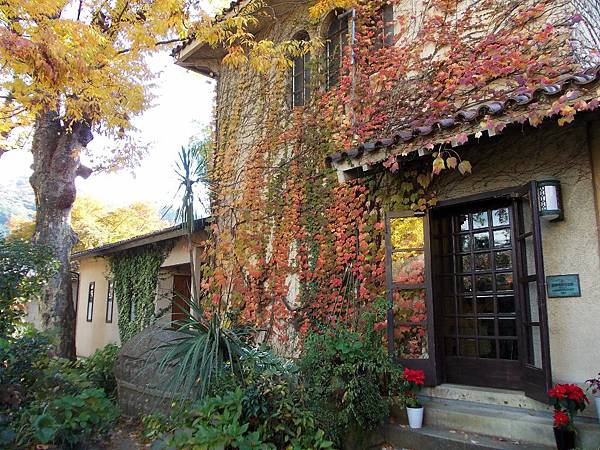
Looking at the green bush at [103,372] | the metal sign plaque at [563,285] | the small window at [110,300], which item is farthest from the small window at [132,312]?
the metal sign plaque at [563,285]

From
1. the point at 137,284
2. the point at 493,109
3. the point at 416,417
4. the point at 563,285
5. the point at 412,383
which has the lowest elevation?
the point at 416,417

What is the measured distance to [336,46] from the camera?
7.98 meters

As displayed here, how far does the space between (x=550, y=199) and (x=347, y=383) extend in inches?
104

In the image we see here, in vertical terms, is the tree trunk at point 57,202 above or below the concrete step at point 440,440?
above

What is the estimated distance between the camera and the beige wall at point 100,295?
1101cm

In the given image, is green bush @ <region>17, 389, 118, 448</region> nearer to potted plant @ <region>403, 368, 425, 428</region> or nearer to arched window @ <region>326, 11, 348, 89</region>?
potted plant @ <region>403, 368, 425, 428</region>

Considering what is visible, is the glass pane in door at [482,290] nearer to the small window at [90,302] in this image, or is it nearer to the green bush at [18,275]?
the green bush at [18,275]

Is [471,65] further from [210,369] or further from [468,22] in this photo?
[210,369]

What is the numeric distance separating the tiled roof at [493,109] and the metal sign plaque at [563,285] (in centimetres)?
167

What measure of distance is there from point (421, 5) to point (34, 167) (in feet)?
27.0

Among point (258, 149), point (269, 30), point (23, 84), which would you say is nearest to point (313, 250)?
point (258, 149)

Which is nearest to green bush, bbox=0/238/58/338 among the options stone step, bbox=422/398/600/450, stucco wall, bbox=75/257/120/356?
stone step, bbox=422/398/600/450

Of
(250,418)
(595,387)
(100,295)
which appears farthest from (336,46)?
(100,295)

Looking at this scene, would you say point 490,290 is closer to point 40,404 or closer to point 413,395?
point 413,395
